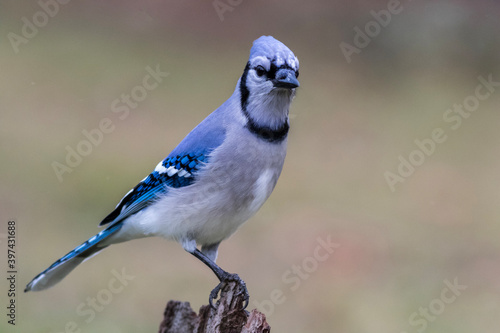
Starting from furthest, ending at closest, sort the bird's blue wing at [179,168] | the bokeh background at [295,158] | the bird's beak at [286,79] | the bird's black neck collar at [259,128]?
the bokeh background at [295,158], the bird's blue wing at [179,168], the bird's black neck collar at [259,128], the bird's beak at [286,79]

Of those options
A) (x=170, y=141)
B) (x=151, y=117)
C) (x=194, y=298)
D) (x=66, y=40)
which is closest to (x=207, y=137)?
(x=194, y=298)

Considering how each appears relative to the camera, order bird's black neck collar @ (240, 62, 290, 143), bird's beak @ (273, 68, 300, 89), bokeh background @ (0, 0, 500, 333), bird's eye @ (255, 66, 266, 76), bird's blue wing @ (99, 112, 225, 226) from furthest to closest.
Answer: bokeh background @ (0, 0, 500, 333), bird's blue wing @ (99, 112, 225, 226), bird's black neck collar @ (240, 62, 290, 143), bird's eye @ (255, 66, 266, 76), bird's beak @ (273, 68, 300, 89)

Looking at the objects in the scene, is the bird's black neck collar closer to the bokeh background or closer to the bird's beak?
the bird's beak

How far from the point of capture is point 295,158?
7.20 m

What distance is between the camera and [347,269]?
5430 millimetres

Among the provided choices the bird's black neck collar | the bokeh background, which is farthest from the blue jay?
the bokeh background

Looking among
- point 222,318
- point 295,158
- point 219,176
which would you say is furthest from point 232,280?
point 295,158

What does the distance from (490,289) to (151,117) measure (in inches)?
157

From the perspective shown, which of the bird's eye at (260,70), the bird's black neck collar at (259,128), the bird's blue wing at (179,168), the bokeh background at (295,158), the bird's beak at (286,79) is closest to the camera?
the bird's beak at (286,79)

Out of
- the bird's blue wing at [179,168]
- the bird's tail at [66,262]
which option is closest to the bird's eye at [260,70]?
the bird's blue wing at [179,168]

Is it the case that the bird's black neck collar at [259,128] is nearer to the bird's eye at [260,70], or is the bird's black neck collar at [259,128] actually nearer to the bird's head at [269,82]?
the bird's head at [269,82]

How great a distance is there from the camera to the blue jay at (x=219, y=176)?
2688mm

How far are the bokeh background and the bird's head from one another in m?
0.36

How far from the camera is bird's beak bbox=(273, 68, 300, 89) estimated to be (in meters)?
2.49
